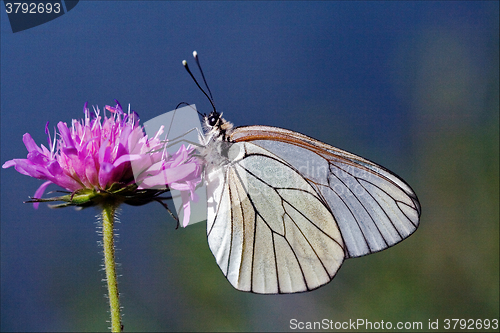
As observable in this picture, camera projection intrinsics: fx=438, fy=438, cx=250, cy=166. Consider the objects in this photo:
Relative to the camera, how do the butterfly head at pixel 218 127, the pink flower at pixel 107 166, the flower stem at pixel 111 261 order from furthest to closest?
the butterfly head at pixel 218 127 → the pink flower at pixel 107 166 → the flower stem at pixel 111 261

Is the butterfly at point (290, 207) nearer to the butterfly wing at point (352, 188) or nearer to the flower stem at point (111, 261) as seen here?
the butterfly wing at point (352, 188)

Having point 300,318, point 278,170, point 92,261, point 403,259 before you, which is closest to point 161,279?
point 92,261

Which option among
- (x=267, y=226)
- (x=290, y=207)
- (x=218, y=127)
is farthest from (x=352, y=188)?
(x=218, y=127)

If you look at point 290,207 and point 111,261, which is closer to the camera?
point 111,261

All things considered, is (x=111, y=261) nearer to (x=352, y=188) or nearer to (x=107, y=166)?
(x=107, y=166)

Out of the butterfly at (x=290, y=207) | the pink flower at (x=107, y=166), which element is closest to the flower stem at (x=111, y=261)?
the pink flower at (x=107, y=166)

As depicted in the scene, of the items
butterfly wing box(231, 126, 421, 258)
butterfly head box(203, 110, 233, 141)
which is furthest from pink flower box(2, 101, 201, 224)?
butterfly wing box(231, 126, 421, 258)
